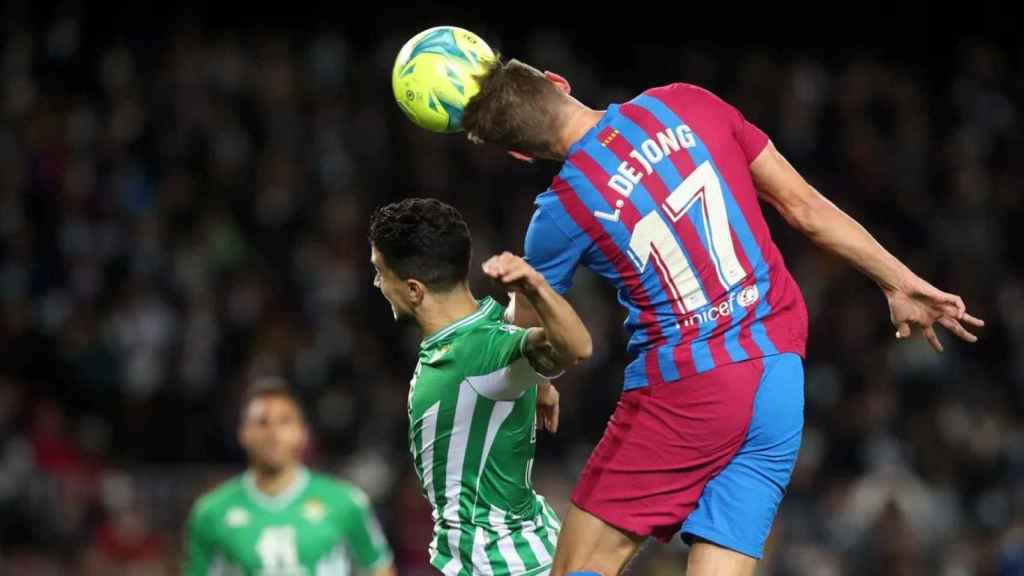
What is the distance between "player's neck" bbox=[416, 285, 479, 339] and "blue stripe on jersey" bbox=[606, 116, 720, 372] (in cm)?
67

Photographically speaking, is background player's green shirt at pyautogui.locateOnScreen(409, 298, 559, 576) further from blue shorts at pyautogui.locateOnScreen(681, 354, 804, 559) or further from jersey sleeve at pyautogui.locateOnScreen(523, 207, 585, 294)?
blue shorts at pyautogui.locateOnScreen(681, 354, 804, 559)

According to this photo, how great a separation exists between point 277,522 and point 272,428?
1.35ft

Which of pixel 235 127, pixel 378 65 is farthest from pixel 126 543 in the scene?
pixel 378 65

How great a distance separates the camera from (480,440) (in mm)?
4824

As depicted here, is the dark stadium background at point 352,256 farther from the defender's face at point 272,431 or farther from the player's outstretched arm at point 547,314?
the player's outstretched arm at point 547,314

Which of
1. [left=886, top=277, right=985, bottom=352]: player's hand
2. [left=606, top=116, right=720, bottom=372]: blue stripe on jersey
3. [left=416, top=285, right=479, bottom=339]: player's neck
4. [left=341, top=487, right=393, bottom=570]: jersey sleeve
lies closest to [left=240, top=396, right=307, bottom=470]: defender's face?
[left=341, top=487, right=393, bottom=570]: jersey sleeve

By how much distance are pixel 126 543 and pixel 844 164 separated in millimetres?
6842

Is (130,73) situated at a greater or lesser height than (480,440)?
greater

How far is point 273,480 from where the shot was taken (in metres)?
7.18

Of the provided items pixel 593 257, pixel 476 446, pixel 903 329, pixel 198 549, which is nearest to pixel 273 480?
pixel 198 549

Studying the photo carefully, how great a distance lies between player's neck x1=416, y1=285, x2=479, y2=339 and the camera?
483 centimetres

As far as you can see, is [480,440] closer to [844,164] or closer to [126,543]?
[126,543]

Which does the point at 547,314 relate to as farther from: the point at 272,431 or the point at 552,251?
the point at 272,431

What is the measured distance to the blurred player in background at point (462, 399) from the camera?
477 centimetres
